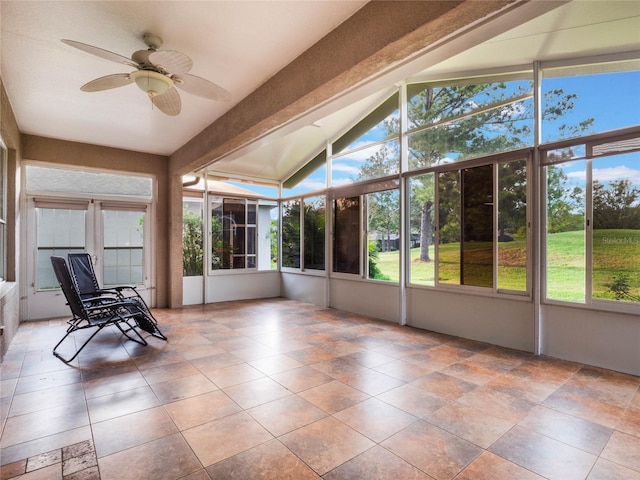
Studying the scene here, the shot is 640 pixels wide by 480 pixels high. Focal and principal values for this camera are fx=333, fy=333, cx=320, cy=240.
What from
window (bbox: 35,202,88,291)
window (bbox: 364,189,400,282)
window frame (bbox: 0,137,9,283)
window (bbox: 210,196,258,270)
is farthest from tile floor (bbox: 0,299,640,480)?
window (bbox: 210,196,258,270)

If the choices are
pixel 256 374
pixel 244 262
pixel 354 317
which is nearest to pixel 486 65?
pixel 354 317

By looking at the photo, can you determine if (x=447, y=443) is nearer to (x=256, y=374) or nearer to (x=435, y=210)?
(x=256, y=374)

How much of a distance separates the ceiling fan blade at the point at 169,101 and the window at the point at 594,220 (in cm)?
405

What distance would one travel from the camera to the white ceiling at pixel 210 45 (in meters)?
2.43

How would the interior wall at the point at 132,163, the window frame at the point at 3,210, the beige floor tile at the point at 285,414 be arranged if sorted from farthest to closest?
the interior wall at the point at 132,163
the window frame at the point at 3,210
the beige floor tile at the point at 285,414

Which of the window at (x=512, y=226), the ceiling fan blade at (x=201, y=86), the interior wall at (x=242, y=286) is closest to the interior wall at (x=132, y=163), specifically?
the interior wall at (x=242, y=286)

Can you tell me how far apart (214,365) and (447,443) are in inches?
92.1

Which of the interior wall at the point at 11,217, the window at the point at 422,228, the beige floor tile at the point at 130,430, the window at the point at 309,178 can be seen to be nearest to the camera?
the beige floor tile at the point at 130,430

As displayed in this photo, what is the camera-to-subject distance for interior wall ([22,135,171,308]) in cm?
537

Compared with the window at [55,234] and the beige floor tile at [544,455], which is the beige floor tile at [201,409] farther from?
the window at [55,234]

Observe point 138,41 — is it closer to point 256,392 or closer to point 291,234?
point 256,392

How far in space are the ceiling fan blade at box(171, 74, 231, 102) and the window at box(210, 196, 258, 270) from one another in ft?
14.1

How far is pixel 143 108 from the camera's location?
423cm

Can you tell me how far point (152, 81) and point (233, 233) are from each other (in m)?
4.76
